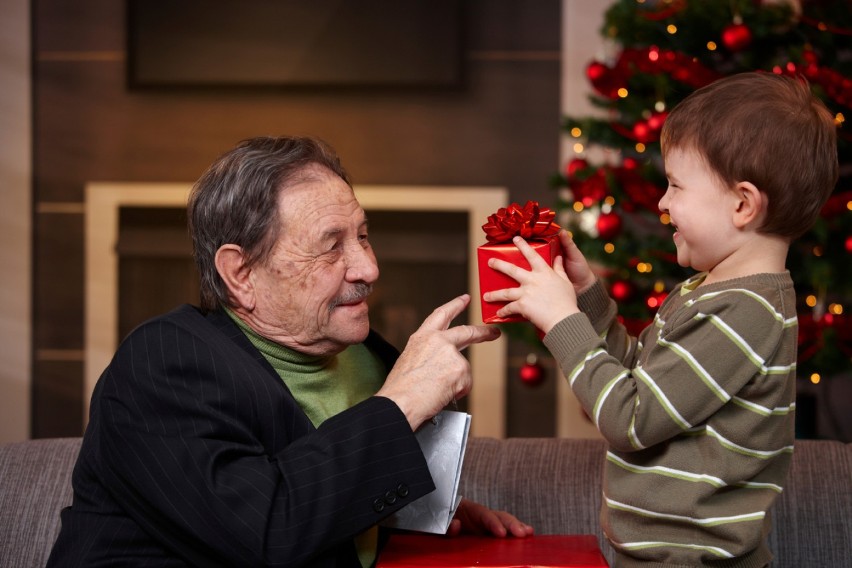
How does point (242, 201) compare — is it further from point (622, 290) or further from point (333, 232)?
point (622, 290)

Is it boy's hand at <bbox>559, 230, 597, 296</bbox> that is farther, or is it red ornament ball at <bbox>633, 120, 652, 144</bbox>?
red ornament ball at <bbox>633, 120, 652, 144</bbox>

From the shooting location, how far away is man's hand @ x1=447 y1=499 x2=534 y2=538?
Result: 153cm

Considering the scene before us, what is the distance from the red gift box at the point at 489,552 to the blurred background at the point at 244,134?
273 cm

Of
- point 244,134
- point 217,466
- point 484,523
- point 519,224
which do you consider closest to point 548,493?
point 484,523

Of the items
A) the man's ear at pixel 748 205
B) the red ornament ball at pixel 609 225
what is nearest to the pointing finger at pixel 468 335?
the man's ear at pixel 748 205

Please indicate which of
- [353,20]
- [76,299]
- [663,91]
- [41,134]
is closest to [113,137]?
[41,134]

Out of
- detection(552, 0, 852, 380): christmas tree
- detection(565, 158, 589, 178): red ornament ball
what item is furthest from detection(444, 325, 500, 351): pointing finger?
detection(565, 158, 589, 178): red ornament ball

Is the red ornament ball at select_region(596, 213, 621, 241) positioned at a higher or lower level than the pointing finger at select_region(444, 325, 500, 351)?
higher

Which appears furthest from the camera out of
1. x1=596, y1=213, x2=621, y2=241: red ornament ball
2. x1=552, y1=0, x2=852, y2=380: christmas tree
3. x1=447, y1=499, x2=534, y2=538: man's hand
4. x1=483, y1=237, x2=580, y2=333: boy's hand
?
x1=596, y1=213, x2=621, y2=241: red ornament ball

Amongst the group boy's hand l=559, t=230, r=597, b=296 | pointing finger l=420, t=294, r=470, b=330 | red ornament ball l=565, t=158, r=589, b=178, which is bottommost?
pointing finger l=420, t=294, r=470, b=330

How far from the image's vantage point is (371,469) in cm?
126

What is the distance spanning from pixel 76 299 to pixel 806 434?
317 centimetres

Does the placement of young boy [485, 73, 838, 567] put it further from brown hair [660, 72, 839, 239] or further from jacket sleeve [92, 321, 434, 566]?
jacket sleeve [92, 321, 434, 566]

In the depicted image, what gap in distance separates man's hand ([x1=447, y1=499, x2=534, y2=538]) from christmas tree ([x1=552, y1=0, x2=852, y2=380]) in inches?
54.8
